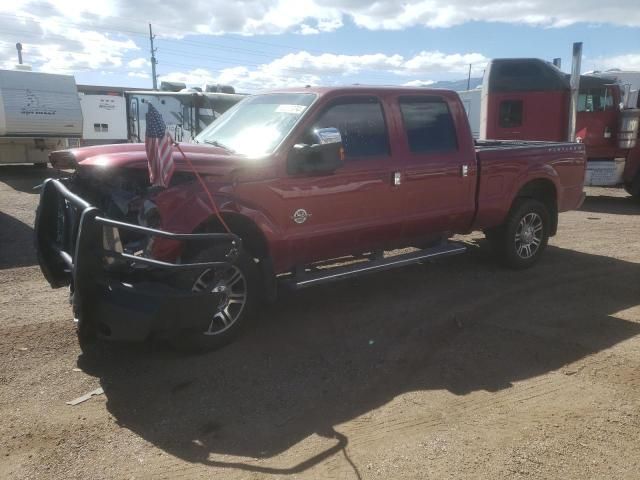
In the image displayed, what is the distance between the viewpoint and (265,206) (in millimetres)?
4488

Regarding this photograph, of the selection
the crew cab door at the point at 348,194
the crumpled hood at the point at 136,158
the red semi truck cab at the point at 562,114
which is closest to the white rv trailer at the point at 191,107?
the red semi truck cab at the point at 562,114

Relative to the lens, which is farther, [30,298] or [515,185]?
[515,185]

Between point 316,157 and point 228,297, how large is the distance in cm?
133

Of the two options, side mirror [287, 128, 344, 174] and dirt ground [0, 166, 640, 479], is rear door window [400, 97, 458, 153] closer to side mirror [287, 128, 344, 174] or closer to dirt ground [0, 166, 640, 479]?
side mirror [287, 128, 344, 174]

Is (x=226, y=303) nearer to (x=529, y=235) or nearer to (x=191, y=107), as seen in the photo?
(x=529, y=235)

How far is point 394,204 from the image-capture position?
210 inches

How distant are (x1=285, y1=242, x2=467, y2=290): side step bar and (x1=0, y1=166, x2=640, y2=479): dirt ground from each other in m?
0.40

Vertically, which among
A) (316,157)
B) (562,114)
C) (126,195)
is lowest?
(126,195)

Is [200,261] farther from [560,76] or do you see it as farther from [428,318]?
[560,76]

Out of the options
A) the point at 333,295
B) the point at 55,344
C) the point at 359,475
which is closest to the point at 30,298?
the point at 55,344

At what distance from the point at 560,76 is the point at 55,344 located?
12904 millimetres

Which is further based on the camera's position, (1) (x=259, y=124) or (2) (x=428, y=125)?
(2) (x=428, y=125)

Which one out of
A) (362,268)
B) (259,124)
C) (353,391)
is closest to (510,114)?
(362,268)

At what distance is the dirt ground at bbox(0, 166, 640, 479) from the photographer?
3035mm
